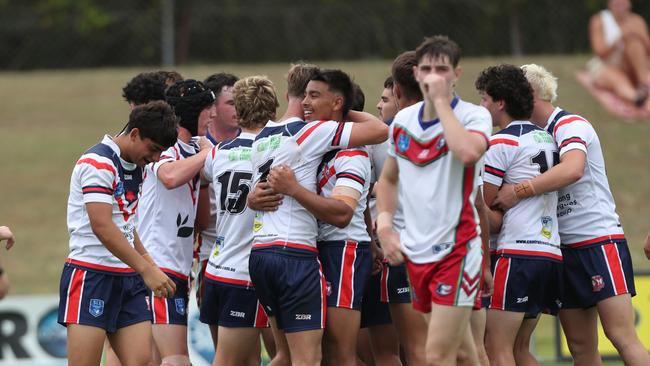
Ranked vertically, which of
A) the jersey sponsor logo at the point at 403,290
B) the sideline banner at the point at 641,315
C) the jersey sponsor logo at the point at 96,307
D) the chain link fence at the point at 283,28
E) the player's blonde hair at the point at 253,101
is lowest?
the sideline banner at the point at 641,315

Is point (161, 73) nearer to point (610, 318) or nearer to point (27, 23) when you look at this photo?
point (610, 318)

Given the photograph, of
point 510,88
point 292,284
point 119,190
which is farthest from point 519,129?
point 119,190

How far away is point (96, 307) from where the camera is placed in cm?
652

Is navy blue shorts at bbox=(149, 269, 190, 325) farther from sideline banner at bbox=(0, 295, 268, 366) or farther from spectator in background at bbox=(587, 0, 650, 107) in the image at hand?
spectator in background at bbox=(587, 0, 650, 107)

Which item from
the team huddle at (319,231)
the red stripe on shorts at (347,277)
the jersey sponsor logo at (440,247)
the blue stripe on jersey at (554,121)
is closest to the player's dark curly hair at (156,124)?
the team huddle at (319,231)

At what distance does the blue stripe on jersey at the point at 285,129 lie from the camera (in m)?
6.44

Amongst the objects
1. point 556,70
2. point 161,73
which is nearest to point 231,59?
point 556,70

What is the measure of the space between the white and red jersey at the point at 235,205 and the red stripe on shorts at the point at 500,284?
158 centimetres

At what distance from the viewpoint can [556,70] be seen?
20.9 metres

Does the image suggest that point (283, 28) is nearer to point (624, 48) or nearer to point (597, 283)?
point (624, 48)

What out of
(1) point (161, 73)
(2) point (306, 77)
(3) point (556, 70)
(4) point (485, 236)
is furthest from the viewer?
(3) point (556, 70)

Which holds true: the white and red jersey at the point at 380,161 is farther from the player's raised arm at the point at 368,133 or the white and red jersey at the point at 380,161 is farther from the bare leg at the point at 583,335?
the bare leg at the point at 583,335

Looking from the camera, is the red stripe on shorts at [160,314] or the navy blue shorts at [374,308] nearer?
the navy blue shorts at [374,308]

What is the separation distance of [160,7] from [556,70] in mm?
8948
